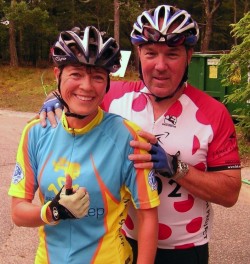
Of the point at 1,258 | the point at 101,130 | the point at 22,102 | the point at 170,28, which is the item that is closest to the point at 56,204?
the point at 101,130

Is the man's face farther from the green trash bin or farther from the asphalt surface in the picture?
the green trash bin

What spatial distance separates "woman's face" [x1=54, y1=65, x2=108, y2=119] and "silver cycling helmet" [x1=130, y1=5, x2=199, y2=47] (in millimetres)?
365

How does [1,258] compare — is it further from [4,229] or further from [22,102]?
[22,102]

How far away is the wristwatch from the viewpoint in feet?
6.47

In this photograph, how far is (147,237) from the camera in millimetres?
1838

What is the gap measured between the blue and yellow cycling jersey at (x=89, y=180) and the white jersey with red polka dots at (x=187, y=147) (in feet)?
0.97

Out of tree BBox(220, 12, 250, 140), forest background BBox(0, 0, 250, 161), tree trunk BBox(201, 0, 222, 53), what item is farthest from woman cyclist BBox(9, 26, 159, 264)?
tree trunk BBox(201, 0, 222, 53)

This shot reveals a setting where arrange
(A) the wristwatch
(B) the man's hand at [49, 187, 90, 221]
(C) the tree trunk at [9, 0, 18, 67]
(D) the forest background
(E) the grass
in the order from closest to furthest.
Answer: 1. (B) the man's hand at [49, 187, 90, 221]
2. (A) the wristwatch
3. (E) the grass
4. (D) the forest background
5. (C) the tree trunk at [9, 0, 18, 67]

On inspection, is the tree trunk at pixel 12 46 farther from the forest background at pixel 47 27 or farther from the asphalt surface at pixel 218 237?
the asphalt surface at pixel 218 237

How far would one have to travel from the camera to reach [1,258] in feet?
14.1

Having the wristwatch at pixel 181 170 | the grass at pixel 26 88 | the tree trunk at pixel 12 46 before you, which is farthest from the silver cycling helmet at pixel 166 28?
the tree trunk at pixel 12 46

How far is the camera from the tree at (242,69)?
26.8 feet

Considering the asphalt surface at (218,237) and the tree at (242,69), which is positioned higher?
the tree at (242,69)

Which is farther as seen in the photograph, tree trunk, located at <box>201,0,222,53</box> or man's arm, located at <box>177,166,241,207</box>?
tree trunk, located at <box>201,0,222,53</box>
